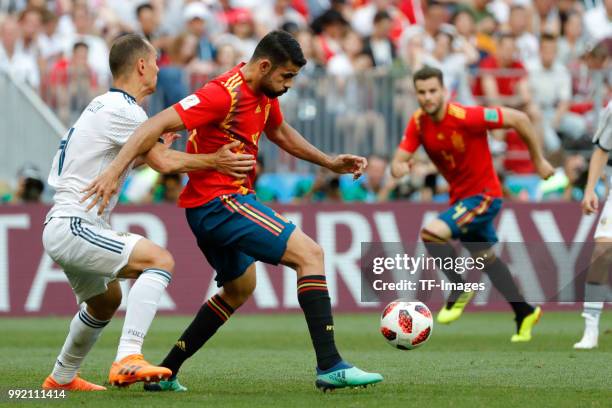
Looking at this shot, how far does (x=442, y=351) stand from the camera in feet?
35.2

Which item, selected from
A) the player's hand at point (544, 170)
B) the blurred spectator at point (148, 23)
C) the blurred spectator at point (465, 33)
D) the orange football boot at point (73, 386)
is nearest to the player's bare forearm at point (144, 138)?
the orange football boot at point (73, 386)

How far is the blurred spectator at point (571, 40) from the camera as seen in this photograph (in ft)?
63.8

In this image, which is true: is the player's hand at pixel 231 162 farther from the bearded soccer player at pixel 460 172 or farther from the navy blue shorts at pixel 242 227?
the bearded soccer player at pixel 460 172

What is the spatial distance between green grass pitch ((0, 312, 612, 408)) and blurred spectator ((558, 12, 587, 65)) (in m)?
6.09

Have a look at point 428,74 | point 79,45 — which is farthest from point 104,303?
point 79,45

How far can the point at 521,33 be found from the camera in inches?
782

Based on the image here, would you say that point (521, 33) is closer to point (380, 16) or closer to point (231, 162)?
point (380, 16)

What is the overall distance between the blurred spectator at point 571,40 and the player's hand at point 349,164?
38.0 ft

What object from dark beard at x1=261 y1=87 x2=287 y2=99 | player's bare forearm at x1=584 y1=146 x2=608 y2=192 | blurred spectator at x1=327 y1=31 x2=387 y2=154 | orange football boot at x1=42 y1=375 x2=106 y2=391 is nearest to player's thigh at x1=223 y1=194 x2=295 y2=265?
dark beard at x1=261 y1=87 x2=287 y2=99

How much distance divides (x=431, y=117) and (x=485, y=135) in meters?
0.60

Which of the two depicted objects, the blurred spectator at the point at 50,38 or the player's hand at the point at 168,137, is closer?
the player's hand at the point at 168,137

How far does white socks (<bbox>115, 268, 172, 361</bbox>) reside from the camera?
743cm

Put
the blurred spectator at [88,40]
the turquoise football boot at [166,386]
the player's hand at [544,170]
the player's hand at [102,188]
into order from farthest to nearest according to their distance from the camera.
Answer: the blurred spectator at [88,40], the player's hand at [544,170], the turquoise football boot at [166,386], the player's hand at [102,188]

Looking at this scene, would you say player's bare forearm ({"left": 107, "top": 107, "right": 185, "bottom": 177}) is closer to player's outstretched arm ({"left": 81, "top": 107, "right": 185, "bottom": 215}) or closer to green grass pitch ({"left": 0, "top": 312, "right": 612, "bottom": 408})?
player's outstretched arm ({"left": 81, "top": 107, "right": 185, "bottom": 215})
